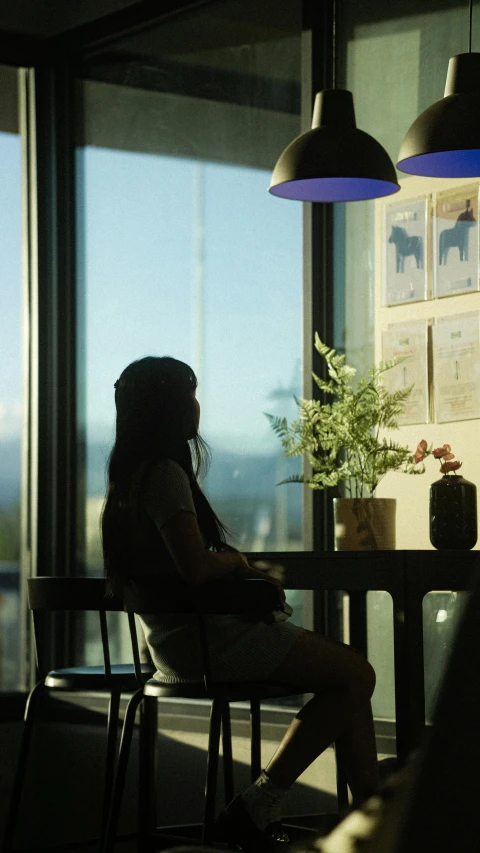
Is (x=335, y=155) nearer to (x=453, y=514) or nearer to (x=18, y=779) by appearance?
(x=453, y=514)

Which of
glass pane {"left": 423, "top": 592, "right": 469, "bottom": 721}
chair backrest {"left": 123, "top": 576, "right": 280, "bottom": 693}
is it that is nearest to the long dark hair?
chair backrest {"left": 123, "top": 576, "right": 280, "bottom": 693}

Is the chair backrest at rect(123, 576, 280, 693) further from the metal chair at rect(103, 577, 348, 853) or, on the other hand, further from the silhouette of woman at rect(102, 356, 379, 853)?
the silhouette of woman at rect(102, 356, 379, 853)

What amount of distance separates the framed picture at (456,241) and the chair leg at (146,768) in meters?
1.55

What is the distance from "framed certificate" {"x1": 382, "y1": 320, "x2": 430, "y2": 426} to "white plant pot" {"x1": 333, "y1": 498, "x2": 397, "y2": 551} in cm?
64

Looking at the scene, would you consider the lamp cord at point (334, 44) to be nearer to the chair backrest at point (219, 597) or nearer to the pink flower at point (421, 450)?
the pink flower at point (421, 450)

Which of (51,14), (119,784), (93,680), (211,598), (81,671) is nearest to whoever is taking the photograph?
(211,598)

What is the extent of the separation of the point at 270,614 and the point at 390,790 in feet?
6.26

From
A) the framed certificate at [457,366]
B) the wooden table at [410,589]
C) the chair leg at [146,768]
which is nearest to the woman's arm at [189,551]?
the wooden table at [410,589]

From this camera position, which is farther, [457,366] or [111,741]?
[457,366]

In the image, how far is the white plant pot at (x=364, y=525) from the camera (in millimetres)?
3011

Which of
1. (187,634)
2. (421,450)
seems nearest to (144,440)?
(187,634)

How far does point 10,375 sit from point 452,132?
2.51 m

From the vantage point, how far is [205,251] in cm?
433

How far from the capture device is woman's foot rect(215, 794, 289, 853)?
239 centimetres
